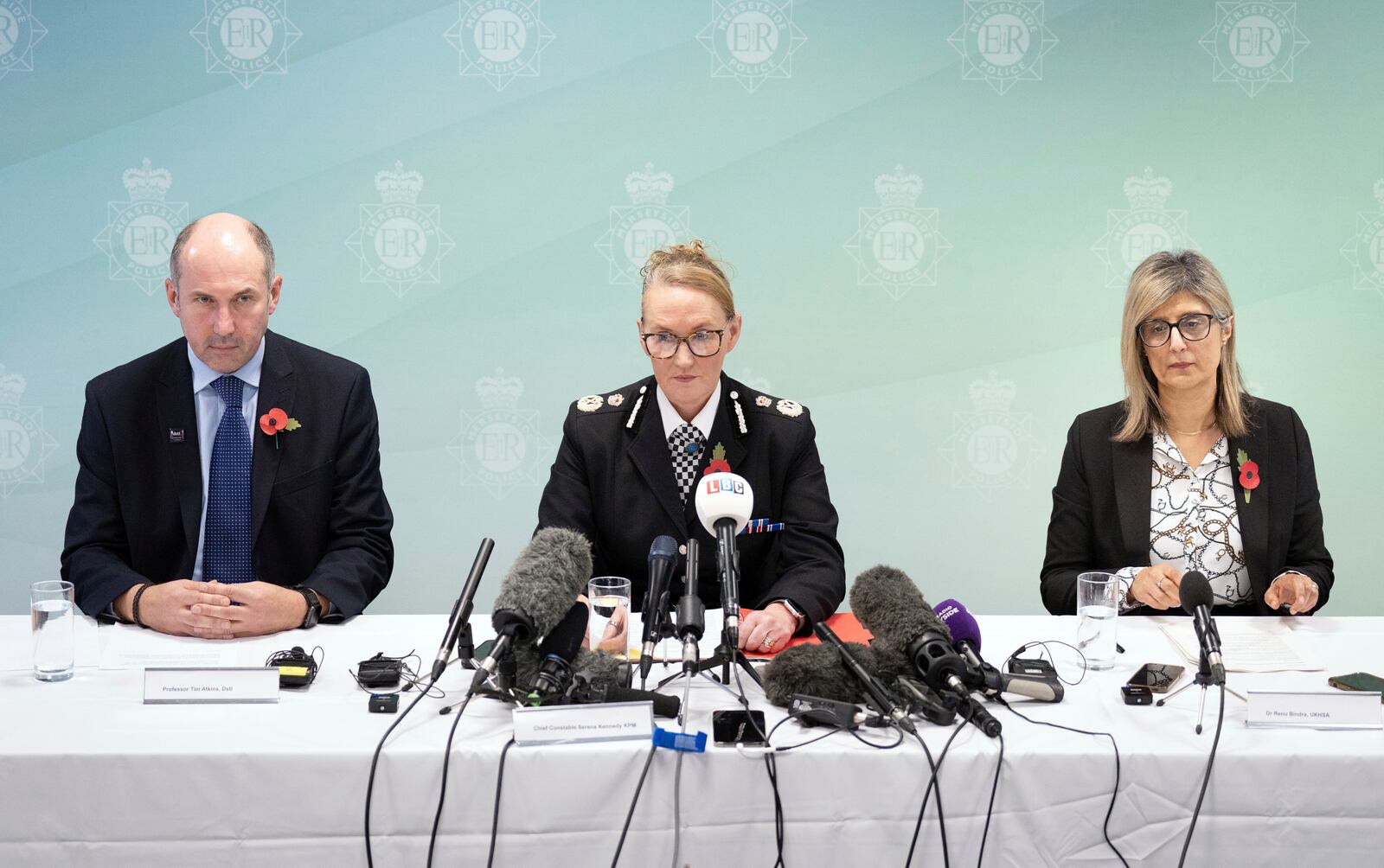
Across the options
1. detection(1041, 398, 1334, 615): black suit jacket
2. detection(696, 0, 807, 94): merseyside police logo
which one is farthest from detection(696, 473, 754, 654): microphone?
detection(696, 0, 807, 94): merseyside police logo

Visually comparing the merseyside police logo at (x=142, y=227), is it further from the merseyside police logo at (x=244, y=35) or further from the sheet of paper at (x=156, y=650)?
the sheet of paper at (x=156, y=650)

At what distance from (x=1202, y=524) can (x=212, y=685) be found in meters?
2.56

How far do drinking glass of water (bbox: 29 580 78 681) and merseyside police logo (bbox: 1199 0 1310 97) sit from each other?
451 centimetres

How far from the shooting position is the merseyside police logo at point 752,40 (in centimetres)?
441

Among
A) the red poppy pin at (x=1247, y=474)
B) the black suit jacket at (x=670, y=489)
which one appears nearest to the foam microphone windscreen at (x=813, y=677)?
the black suit jacket at (x=670, y=489)

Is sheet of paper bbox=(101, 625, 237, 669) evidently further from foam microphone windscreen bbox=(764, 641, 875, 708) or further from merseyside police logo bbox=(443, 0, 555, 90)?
merseyside police logo bbox=(443, 0, 555, 90)

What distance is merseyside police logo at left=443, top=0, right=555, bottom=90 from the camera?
4.37m

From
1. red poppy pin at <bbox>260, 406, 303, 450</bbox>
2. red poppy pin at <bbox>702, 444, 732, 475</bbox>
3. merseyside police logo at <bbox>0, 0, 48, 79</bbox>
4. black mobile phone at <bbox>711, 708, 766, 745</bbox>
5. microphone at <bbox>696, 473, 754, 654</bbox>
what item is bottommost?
black mobile phone at <bbox>711, 708, 766, 745</bbox>

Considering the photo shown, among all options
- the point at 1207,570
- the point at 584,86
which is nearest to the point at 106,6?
the point at 584,86

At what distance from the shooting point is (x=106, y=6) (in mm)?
4305

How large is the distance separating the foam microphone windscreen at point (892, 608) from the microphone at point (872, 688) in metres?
0.09

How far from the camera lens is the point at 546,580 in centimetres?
205

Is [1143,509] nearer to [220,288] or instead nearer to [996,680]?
[996,680]

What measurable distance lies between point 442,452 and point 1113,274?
9.54 ft
